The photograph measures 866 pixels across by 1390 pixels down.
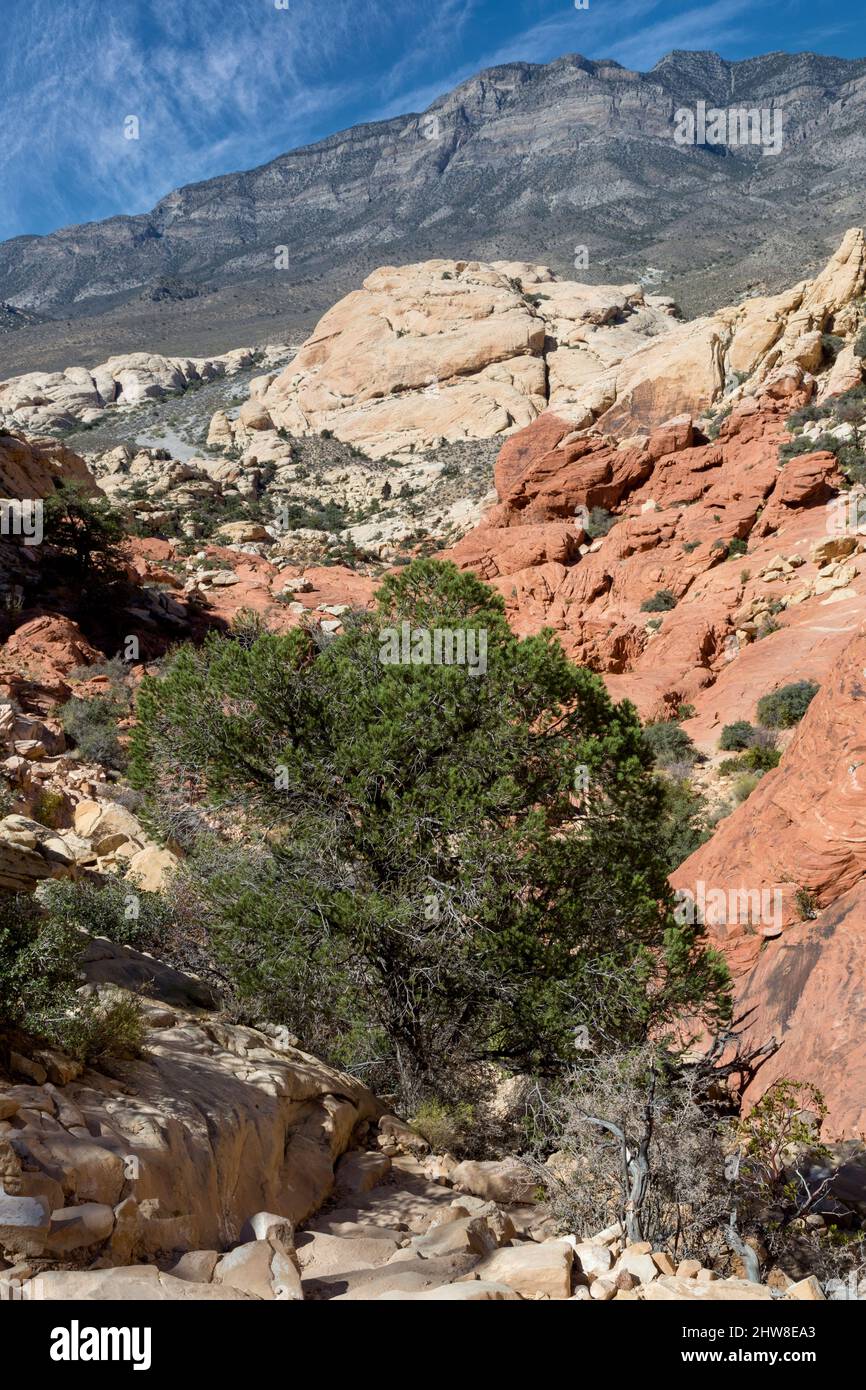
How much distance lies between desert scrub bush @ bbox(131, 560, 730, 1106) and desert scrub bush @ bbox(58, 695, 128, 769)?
9929 mm

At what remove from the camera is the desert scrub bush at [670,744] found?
65.9 feet

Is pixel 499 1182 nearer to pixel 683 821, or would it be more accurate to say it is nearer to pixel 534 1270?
pixel 534 1270

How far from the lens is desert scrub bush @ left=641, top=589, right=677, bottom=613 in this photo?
96.9 ft

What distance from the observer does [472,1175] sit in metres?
6.94

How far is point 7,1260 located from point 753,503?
32.2 meters

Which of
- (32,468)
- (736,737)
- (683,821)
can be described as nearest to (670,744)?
(736,737)

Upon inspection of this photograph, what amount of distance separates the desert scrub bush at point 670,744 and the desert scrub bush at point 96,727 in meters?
12.1

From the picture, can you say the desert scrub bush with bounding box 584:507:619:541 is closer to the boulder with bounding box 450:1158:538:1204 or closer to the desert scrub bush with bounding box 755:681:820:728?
the desert scrub bush with bounding box 755:681:820:728

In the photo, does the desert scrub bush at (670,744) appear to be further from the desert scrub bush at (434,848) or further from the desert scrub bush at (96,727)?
the desert scrub bush at (96,727)

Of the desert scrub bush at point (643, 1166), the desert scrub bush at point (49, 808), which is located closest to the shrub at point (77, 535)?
the desert scrub bush at point (49, 808)

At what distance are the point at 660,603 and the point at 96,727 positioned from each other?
1903 centimetres

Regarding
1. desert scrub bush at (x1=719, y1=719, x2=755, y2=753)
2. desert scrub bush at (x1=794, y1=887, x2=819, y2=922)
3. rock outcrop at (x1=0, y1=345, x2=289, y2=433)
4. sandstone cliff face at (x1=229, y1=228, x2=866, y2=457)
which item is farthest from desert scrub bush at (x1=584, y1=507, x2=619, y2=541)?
rock outcrop at (x1=0, y1=345, x2=289, y2=433)

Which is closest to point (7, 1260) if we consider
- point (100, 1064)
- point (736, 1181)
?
point (100, 1064)

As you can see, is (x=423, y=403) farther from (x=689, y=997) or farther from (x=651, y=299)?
(x=689, y=997)
